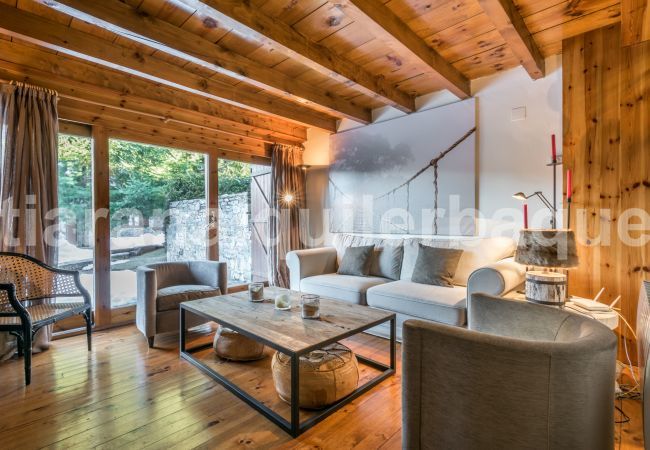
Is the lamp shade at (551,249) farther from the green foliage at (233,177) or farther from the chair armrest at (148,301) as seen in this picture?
the green foliage at (233,177)

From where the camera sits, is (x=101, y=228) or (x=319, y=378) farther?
(x=101, y=228)

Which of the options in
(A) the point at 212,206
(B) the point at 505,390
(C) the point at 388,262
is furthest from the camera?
(A) the point at 212,206

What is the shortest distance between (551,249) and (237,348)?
2.11 metres

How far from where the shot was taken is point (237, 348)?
90.7 inches

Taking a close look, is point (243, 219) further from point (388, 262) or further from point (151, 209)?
point (388, 262)

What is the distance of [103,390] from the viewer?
6.42 feet

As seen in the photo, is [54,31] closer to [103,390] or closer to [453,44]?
[103,390]

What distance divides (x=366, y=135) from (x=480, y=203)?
1580mm

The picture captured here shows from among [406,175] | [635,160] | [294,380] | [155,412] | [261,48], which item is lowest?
[155,412]

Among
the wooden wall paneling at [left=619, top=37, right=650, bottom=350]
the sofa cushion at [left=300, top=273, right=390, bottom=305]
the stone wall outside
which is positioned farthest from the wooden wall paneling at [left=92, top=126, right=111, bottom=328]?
the wooden wall paneling at [left=619, top=37, right=650, bottom=350]

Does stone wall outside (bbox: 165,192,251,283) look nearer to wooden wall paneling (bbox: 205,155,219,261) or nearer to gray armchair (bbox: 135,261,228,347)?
wooden wall paneling (bbox: 205,155,219,261)

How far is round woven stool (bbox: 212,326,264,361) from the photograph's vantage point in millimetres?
2309

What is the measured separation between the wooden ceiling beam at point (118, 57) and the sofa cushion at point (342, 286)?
1909 millimetres

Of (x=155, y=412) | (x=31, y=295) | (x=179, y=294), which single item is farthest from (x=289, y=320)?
(x=31, y=295)
